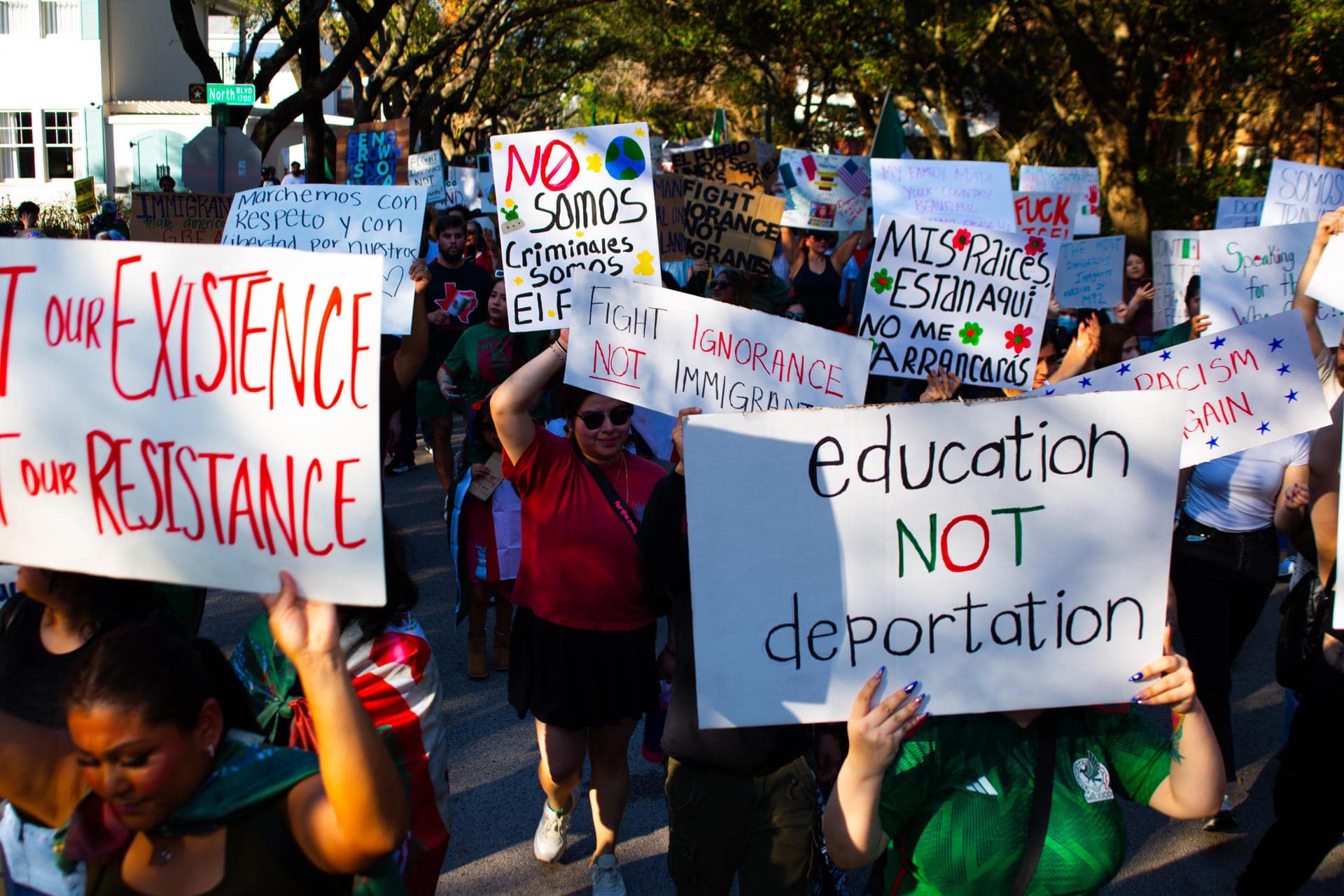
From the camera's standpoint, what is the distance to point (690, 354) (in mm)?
3840

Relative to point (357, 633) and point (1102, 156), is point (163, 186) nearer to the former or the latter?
point (1102, 156)

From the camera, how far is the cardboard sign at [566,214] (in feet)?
17.2

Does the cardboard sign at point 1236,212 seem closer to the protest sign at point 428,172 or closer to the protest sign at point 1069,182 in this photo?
the protest sign at point 1069,182

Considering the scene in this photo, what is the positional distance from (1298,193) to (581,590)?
632 centimetres

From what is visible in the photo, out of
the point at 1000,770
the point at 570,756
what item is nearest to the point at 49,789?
the point at 1000,770

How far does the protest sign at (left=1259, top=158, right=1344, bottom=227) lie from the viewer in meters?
7.71

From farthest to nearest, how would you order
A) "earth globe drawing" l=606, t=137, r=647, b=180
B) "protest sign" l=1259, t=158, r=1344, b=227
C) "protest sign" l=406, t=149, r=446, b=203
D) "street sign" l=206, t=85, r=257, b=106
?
"protest sign" l=406, t=149, r=446, b=203
"street sign" l=206, t=85, r=257, b=106
"protest sign" l=1259, t=158, r=1344, b=227
"earth globe drawing" l=606, t=137, r=647, b=180

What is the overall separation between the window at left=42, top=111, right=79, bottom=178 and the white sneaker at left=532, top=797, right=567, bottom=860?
1390 inches

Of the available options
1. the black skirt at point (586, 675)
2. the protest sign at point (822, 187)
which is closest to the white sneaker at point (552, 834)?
the black skirt at point (586, 675)

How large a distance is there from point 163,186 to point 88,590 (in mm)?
15516

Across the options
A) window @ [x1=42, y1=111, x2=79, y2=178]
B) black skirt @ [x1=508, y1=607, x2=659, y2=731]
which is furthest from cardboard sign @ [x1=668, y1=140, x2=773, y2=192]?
window @ [x1=42, y1=111, x2=79, y2=178]

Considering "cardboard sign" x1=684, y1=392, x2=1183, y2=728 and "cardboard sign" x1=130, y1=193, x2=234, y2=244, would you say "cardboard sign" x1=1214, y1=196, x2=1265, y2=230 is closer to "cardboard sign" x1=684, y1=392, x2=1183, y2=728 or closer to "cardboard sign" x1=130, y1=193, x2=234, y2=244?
"cardboard sign" x1=130, y1=193, x2=234, y2=244

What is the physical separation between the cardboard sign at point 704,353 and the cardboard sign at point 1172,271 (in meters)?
4.18

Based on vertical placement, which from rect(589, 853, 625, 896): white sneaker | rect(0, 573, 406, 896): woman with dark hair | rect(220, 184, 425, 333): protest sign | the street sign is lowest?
rect(589, 853, 625, 896): white sneaker
